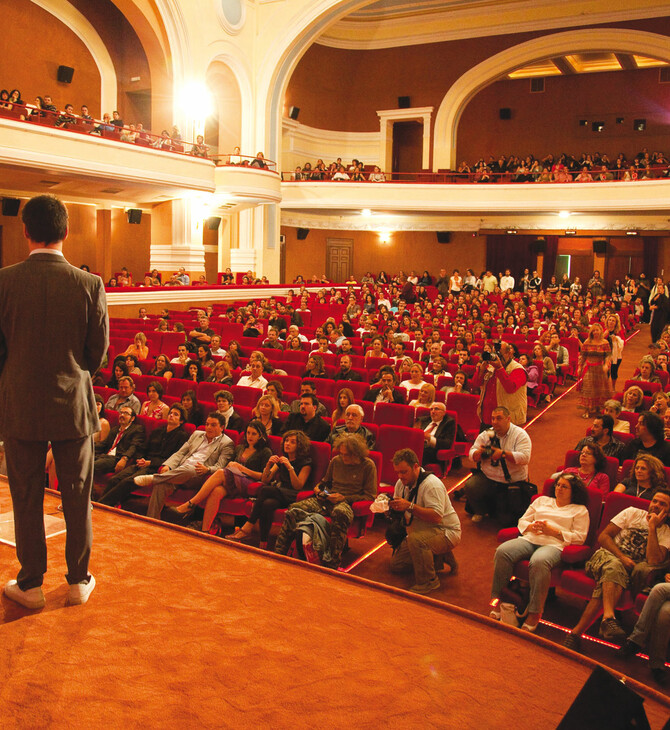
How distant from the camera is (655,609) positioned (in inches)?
116

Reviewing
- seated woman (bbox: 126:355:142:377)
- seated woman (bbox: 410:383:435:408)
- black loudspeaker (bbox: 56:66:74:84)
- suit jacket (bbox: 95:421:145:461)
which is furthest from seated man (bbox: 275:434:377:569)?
black loudspeaker (bbox: 56:66:74:84)

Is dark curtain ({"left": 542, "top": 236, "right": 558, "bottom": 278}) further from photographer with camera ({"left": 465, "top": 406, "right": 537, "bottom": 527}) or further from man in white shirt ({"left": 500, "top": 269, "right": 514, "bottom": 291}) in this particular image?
photographer with camera ({"left": 465, "top": 406, "right": 537, "bottom": 527})

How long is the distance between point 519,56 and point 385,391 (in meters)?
17.3

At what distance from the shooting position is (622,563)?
3.21m

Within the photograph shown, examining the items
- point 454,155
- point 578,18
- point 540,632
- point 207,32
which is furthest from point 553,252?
point 540,632

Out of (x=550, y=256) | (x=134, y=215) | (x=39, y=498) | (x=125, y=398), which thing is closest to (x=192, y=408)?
(x=125, y=398)

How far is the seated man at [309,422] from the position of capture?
4.68m

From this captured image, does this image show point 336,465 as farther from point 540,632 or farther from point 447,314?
point 447,314

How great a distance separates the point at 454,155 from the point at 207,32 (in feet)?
28.4

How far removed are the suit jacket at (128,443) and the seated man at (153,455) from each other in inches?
2.0

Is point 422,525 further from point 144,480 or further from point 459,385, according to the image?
point 459,385

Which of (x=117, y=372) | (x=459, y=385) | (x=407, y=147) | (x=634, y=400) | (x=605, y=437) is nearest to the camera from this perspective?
(x=605, y=437)

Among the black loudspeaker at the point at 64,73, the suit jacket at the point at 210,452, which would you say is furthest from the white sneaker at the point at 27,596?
the black loudspeaker at the point at 64,73

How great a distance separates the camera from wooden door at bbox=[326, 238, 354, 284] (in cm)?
2317
